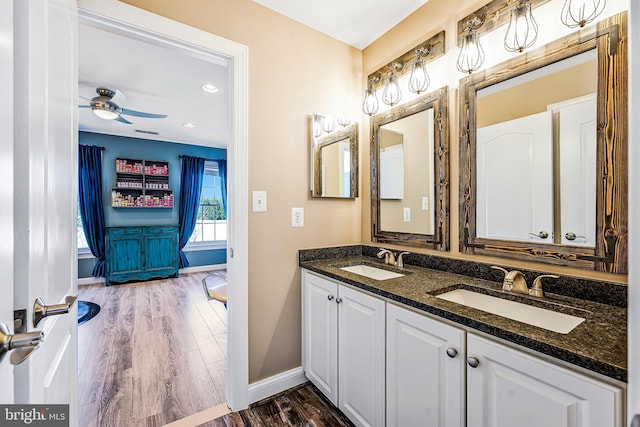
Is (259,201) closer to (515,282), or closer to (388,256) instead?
(388,256)

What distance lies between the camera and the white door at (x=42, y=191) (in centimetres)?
55

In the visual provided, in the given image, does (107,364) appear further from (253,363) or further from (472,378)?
(472,378)

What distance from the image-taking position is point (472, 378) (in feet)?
3.14

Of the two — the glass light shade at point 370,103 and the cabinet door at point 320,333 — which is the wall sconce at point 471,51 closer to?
the glass light shade at point 370,103

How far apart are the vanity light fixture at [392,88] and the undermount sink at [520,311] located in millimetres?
1273

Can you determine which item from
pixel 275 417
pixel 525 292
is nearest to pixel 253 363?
pixel 275 417

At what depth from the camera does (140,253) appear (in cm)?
475

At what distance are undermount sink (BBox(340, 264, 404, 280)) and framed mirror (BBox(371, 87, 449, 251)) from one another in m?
0.24

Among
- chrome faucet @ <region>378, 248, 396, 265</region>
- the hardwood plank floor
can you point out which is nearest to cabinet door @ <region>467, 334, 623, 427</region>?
chrome faucet @ <region>378, 248, 396, 265</region>

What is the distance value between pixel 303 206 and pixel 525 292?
1301 mm

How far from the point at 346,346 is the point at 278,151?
4.02ft

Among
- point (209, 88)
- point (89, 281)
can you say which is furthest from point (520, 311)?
point (89, 281)

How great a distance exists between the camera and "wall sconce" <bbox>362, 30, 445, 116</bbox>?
173 centimetres

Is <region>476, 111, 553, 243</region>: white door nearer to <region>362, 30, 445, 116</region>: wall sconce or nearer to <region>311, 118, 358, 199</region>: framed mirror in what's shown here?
<region>362, 30, 445, 116</region>: wall sconce
